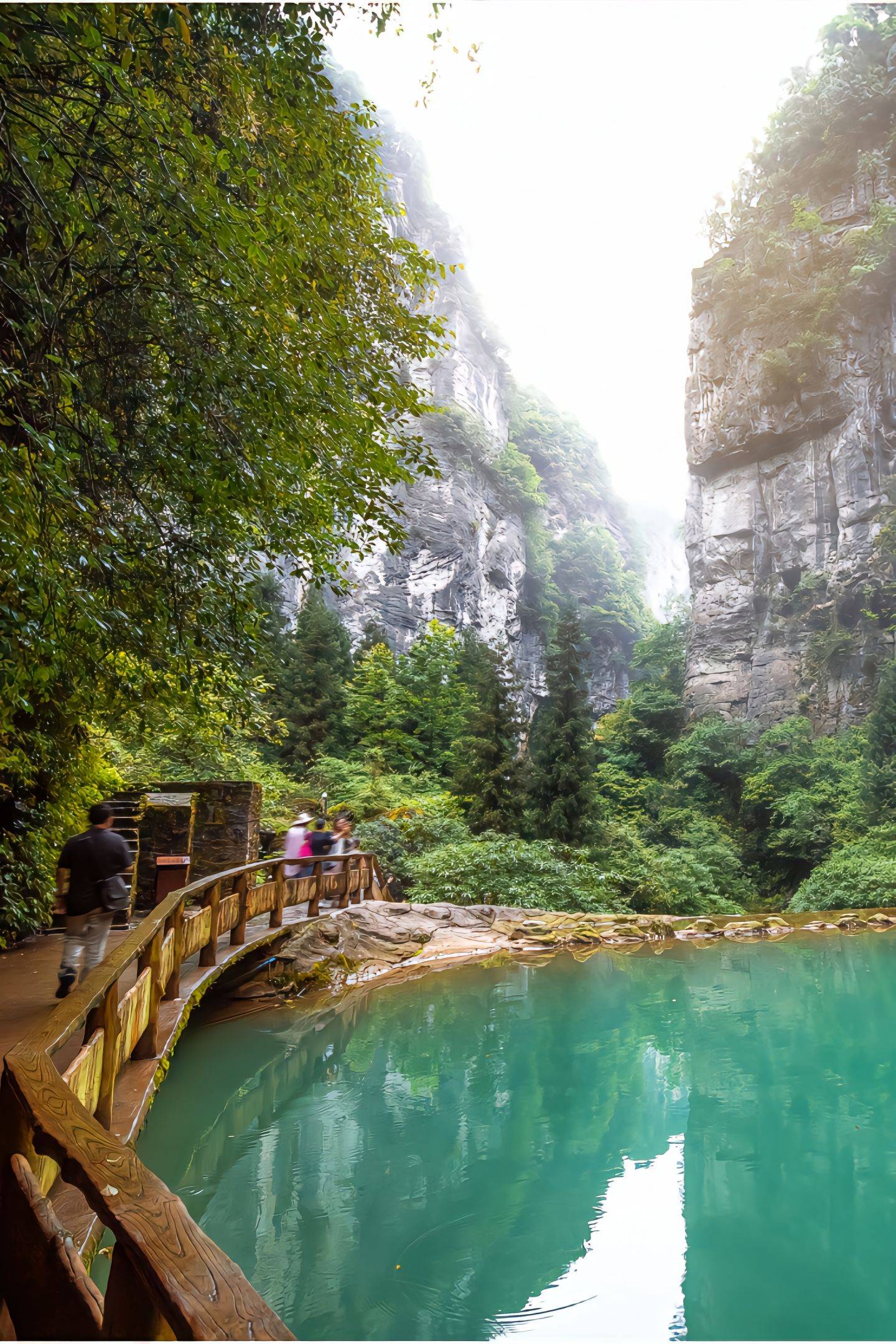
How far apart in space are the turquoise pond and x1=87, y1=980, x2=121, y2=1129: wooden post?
1.32 metres

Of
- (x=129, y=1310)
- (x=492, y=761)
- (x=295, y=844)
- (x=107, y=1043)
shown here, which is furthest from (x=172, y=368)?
(x=492, y=761)

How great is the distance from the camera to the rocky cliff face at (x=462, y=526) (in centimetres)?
4147

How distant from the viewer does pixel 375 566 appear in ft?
135

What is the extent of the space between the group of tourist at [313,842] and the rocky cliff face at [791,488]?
21581 mm

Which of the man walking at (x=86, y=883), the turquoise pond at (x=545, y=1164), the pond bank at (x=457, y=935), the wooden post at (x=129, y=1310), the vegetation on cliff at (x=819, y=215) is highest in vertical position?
the vegetation on cliff at (x=819, y=215)

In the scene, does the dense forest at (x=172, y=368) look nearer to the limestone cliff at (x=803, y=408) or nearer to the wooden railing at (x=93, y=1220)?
the wooden railing at (x=93, y=1220)

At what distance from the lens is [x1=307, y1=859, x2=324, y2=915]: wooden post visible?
11.1 meters

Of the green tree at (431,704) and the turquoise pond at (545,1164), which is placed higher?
the green tree at (431,704)

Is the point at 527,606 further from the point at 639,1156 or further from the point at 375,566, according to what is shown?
the point at 639,1156

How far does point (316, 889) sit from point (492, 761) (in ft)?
29.7

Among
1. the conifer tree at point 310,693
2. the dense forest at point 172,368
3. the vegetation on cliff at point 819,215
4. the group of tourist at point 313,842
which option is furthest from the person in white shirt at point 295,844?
the vegetation on cliff at point 819,215

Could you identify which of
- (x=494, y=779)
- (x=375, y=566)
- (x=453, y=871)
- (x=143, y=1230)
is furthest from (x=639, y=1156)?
(x=375, y=566)

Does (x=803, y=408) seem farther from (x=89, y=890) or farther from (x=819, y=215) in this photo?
(x=89, y=890)

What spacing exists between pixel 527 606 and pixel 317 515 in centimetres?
4926
